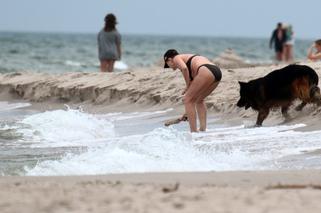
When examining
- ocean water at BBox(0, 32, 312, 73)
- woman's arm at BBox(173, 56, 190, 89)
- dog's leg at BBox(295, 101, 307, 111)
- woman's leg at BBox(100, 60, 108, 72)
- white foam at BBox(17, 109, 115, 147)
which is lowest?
ocean water at BBox(0, 32, 312, 73)

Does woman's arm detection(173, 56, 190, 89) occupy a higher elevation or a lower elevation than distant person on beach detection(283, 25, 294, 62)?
higher

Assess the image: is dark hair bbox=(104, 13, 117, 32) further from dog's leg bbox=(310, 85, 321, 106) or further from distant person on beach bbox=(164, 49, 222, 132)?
dog's leg bbox=(310, 85, 321, 106)

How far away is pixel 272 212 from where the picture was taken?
15.3 feet

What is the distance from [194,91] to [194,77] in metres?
0.20

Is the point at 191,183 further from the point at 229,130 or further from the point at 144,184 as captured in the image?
the point at 229,130

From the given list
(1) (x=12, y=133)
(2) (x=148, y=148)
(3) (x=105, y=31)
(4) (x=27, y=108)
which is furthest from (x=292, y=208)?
(3) (x=105, y=31)

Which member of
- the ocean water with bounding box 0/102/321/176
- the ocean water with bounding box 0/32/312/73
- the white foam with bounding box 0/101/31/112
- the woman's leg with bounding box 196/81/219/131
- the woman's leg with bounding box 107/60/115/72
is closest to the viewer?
the ocean water with bounding box 0/102/321/176

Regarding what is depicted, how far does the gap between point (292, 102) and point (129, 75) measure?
6.23 metres

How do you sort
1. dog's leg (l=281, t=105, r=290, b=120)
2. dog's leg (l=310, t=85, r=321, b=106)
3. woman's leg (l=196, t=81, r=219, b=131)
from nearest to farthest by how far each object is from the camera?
1. dog's leg (l=310, t=85, r=321, b=106)
2. woman's leg (l=196, t=81, r=219, b=131)
3. dog's leg (l=281, t=105, r=290, b=120)

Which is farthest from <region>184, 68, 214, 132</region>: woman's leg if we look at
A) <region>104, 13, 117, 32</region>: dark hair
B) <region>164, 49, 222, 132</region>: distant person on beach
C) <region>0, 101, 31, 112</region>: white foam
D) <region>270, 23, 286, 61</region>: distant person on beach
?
<region>270, 23, 286, 61</region>: distant person on beach

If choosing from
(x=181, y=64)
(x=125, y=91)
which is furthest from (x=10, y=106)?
(x=181, y=64)

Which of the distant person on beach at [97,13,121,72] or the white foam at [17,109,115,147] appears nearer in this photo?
the white foam at [17,109,115,147]

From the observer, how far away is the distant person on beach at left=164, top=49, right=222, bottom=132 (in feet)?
34.4

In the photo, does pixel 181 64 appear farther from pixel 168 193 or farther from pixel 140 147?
pixel 168 193
